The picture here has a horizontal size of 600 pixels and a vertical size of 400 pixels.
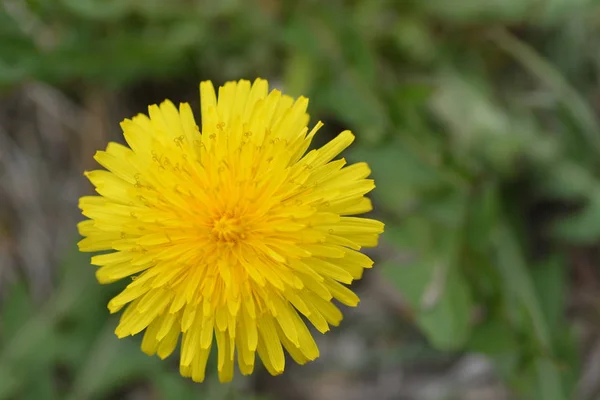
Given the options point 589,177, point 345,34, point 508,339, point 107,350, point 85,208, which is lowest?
point 508,339

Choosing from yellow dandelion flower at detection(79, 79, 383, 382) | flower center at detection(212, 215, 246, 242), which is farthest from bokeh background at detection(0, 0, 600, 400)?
flower center at detection(212, 215, 246, 242)

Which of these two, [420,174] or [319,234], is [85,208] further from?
[420,174]

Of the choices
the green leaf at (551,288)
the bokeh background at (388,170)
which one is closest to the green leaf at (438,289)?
the bokeh background at (388,170)

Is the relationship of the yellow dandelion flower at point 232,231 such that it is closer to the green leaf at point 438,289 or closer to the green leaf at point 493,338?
the green leaf at point 438,289

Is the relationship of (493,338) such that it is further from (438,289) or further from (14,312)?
(14,312)

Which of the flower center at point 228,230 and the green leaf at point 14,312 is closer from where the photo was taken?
the flower center at point 228,230

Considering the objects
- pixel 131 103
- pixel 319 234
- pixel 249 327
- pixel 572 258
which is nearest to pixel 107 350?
pixel 131 103

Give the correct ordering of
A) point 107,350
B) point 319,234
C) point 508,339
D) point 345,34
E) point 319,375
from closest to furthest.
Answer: point 319,234 < point 508,339 < point 345,34 < point 107,350 < point 319,375

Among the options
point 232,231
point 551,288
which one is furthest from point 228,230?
point 551,288

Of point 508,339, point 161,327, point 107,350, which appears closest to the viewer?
point 161,327
